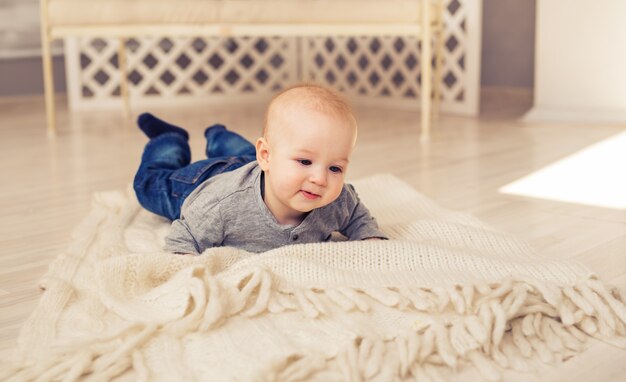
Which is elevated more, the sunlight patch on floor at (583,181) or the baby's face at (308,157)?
the baby's face at (308,157)

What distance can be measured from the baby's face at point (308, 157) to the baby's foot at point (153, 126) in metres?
0.52

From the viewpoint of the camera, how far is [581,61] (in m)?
2.62

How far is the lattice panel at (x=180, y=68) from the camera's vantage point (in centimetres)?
321

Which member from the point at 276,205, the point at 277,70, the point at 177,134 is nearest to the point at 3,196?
the point at 177,134

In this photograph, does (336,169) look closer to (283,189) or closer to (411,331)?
(283,189)

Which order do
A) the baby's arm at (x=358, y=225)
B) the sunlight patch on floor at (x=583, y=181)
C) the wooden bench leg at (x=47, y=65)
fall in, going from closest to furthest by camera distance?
1. the baby's arm at (x=358, y=225)
2. the sunlight patch on floor at (x=583, y=181)
3. the wooden bench leg at (x=47, y=65)

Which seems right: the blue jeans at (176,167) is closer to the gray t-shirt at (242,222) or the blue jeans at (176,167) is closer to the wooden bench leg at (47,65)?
the gray t-shirt at (242,222)

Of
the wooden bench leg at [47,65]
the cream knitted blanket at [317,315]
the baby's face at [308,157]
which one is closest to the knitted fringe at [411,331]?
the cream knitted blanket at [317,315]

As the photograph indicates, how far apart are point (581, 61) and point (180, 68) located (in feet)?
5.97

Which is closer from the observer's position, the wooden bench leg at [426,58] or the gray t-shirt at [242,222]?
the gray t-shirt at [242,222]

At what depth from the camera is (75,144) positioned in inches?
90.8

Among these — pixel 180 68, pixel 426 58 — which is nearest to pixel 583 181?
pixel 426 58

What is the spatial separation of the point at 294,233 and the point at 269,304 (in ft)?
0.61

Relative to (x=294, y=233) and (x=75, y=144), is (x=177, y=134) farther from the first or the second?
(x=75, y=144)
